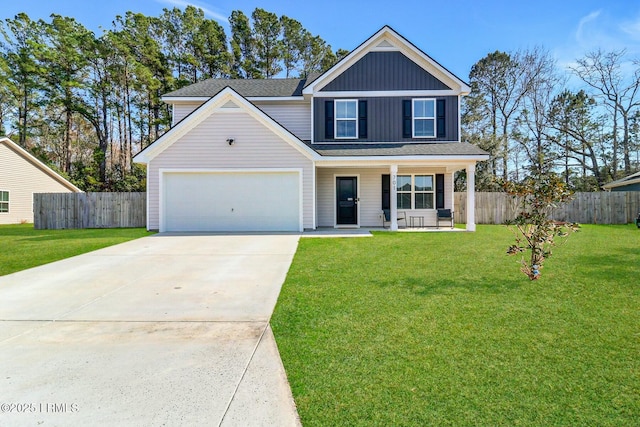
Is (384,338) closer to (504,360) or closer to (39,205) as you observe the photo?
(504,360)

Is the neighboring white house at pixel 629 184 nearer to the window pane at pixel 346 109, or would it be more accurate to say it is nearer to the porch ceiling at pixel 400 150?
the porch ceiling at pixel 400 150

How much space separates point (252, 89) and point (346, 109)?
14.9 feet

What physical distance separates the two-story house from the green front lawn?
671cm

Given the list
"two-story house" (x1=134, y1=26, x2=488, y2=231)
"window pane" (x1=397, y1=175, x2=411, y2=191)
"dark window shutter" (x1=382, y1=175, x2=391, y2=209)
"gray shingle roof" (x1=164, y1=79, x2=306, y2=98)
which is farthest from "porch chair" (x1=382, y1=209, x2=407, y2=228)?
"gray shingle roof" (x1=164, y1=79, x2=306, y2=98)

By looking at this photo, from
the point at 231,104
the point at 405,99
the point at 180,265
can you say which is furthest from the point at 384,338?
the point at 405,99

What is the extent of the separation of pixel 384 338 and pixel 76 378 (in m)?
2.70

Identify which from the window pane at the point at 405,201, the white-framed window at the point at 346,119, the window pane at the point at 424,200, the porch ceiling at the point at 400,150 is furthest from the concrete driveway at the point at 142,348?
the window pane at the point at 424,200

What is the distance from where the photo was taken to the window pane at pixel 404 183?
14.8m

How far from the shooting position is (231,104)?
12.3m

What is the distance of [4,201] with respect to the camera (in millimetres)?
20219

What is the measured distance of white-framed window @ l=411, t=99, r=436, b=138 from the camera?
14.1 meters

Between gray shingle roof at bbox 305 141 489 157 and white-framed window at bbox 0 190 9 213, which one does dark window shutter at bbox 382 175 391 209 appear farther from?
white-framed window at bbox 0 190 9 213

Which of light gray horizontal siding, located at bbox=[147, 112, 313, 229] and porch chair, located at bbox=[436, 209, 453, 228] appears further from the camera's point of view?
porch chair, located at bbox=[436, 209, 453, 228]

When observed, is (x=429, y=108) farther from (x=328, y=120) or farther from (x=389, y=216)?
(x=389, y=216)
